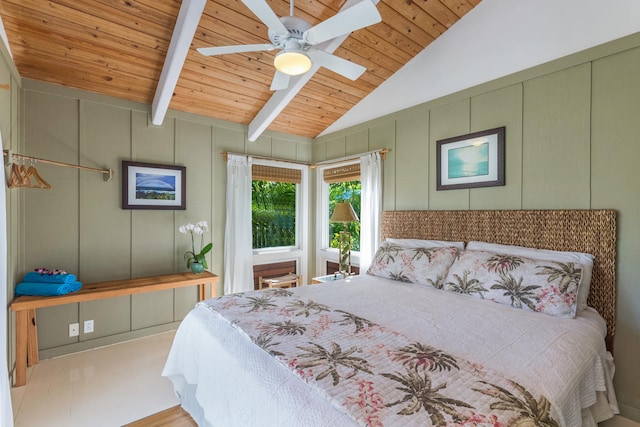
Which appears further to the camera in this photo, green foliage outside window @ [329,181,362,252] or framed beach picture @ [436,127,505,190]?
green foliage outside window @ [329,181,362,252]

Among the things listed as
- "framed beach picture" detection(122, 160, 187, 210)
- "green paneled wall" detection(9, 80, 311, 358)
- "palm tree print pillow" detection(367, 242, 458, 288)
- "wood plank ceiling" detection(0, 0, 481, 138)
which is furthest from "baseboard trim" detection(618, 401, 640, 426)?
"framed beach picture" detection(122, 160, 187, 210)

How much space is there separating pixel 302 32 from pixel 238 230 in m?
2.60

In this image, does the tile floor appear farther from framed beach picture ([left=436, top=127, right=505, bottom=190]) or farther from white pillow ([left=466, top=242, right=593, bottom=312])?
framed beach picture ([left=436, top=127, right=505, bottom=190])

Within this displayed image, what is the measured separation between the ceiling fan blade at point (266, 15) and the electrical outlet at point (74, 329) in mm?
3152

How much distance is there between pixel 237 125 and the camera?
154 inches

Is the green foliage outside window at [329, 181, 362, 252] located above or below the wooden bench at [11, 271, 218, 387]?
above

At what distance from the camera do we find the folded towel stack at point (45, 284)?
8.00 feet

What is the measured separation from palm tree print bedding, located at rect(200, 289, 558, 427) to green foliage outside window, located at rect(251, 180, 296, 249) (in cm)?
255

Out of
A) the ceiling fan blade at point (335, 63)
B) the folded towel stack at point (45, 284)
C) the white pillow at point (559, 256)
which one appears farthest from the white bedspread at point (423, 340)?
the ceiling fan blade at point (335, 63)

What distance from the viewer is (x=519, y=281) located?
6.65 ft

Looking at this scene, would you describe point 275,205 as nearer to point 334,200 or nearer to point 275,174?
point 275,174

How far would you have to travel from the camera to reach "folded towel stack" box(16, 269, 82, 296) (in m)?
2.44

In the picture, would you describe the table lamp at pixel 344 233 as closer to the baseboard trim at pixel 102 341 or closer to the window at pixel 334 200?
the window at pixel 334 200

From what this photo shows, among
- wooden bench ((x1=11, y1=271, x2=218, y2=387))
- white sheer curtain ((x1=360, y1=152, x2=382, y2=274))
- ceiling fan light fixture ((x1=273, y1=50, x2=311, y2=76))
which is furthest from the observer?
white sheer curtain ((x1=360, y1=152, x2=382, y2=274))
